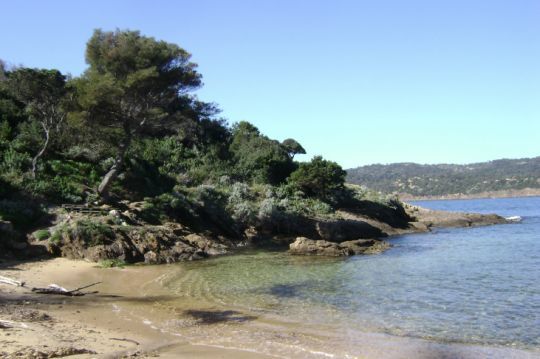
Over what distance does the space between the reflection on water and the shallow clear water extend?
0.03 metres

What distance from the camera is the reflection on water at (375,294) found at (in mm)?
11109

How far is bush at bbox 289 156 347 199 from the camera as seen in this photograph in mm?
46031

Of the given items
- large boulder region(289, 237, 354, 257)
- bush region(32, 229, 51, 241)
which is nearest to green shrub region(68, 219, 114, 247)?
bush region(32, 229, 51, 241)

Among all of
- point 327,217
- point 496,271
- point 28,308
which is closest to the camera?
point 28,308

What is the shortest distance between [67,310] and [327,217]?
29400 millimetres

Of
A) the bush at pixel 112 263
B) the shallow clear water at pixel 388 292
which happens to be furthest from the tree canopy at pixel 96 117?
the shallow clear water at pixel 388 292

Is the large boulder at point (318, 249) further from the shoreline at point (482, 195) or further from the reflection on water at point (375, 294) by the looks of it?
the shoreline at point (482, 195)

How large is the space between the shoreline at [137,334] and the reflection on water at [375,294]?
1.38 feet

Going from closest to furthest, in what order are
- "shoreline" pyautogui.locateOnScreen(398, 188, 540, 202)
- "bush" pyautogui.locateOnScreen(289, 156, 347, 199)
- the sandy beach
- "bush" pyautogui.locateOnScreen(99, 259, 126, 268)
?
the sandy beach, "bush" pyautogui.locateOnScreen(99, 259, 126, 268), "bush" pyautogui.locateOnScreen(289, 156, 347, 199), "shoreline" pyautogui.locateOnScreen(398, 188, 540, 202)

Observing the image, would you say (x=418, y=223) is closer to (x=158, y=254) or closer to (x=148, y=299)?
(x=158, y=254)

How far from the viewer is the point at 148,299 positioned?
13.9 metres

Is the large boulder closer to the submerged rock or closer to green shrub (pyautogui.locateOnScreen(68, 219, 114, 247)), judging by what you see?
the submerged rock

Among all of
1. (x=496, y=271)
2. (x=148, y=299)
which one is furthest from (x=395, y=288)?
(x=148, y=299)

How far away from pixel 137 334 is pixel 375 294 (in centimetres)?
789
